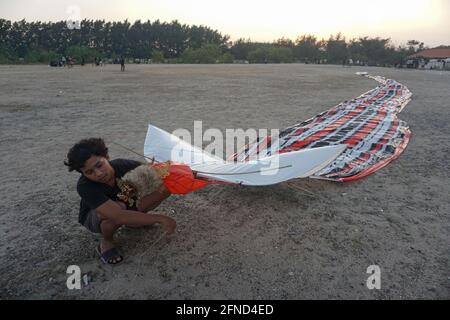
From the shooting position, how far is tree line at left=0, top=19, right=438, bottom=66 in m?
58.6

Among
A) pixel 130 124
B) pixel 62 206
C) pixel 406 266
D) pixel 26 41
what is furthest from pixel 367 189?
pixel 26 41

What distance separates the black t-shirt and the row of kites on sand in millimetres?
166

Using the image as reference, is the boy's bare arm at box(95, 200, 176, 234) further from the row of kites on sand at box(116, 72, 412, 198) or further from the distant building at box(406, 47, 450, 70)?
the distant building at box(406, 47, 450, 70)

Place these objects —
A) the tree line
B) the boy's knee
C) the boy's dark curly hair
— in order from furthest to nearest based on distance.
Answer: the tree line, the boy's knee, the boy's dark curly hair

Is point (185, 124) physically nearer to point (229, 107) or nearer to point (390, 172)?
point (229, 107)

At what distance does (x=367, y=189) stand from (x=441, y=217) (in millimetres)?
804

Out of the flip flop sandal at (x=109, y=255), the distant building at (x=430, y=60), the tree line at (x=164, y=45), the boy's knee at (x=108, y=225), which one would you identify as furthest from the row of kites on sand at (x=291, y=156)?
the tree line at (x=164, y=45)

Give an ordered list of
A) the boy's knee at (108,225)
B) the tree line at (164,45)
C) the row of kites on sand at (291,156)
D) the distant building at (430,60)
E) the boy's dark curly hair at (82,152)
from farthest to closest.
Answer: the tree line at (164,45)
the distant building at (430,60)
the row of kites on sand at (291,156)
the boy's knee at (108,225)
the boy's dark curly hair at (82,152)

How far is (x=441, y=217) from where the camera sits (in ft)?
10.2

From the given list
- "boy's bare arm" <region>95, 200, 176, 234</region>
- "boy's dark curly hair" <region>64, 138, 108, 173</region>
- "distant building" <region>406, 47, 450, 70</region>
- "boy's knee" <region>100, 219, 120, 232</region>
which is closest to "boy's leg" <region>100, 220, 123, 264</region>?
"boy's knee" <region>100, 219, 120, 232</region>

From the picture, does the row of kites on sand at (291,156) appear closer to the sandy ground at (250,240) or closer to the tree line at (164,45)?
the sandy ground at (250,240)

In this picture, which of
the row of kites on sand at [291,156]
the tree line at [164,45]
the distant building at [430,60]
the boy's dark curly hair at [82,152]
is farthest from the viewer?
the tree line at [164,45]

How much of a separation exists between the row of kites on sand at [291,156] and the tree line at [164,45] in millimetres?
52956

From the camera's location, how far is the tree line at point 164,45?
2306 inches
